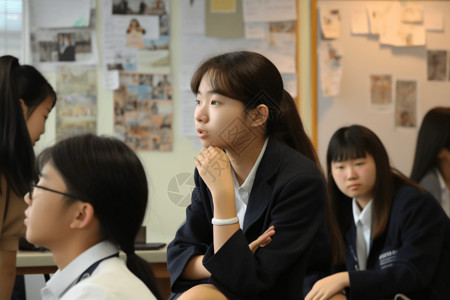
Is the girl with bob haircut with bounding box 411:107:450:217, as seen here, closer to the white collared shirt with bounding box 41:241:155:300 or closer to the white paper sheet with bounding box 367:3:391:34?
the white paper sheet with bounding box 367:3:391:34

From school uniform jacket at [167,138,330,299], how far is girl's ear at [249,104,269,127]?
0.07 m

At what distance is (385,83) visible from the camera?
3.33m

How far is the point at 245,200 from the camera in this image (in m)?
1.57

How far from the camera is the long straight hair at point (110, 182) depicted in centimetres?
111

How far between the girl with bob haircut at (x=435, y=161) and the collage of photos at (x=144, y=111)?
1332 millimetres

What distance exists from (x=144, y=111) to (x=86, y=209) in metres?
2.05

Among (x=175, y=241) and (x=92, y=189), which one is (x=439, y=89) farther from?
(x=92, y=189)

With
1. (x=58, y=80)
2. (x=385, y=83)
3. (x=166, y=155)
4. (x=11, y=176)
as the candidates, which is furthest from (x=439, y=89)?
(x=11, y=176)

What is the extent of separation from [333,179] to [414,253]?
451 mm

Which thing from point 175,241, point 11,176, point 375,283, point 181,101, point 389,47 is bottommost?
point 375,283

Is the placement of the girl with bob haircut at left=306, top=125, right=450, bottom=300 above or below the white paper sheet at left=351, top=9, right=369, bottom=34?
below

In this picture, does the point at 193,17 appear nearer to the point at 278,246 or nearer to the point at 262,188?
the point at 262,188

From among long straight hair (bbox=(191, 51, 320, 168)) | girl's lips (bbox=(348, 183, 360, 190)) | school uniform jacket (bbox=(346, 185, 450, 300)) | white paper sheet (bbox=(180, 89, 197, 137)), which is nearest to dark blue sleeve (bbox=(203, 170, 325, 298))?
long straight hair (bbox=(191, 51, 320, 168))

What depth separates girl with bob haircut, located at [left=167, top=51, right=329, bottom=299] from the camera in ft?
4.55
